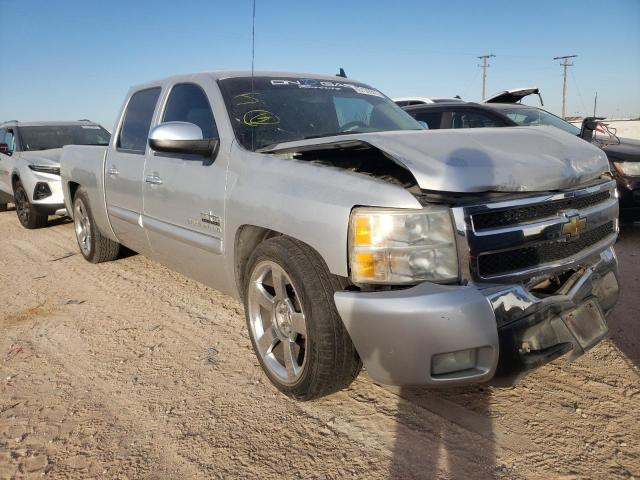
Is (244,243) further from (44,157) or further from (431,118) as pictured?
(44,157)

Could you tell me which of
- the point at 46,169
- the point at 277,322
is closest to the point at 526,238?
the point at 277,322

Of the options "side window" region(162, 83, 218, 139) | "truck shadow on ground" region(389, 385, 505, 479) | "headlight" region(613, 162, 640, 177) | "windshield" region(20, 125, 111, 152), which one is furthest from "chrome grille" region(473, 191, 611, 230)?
"windshield" region(20, 125, 111, 152)

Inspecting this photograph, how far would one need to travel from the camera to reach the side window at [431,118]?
277 inches

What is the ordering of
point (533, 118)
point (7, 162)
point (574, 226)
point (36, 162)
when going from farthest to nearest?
point (7, 162) < point (36, 162) < point (533, 118) < point (574, 226)

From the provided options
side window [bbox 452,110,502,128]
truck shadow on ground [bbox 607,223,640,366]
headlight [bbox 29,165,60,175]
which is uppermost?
side window [bbox 452,110,502,128]

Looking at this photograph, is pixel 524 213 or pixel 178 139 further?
pixel 178 139

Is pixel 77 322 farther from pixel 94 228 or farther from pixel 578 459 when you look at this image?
pixel 578 459

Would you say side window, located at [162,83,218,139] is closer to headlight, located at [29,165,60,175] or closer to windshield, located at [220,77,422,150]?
windshield, located at [220,77,422,150]

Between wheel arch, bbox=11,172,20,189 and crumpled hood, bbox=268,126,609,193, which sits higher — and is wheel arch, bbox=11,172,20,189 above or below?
below

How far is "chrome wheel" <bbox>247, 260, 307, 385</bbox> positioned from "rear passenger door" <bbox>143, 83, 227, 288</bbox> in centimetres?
45

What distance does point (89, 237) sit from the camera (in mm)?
5551

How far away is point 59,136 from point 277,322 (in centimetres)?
748

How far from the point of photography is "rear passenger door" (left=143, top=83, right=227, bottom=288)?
3.19 metres

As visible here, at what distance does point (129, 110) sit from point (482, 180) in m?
3.59
